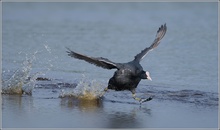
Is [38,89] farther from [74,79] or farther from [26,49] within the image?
[26,49]

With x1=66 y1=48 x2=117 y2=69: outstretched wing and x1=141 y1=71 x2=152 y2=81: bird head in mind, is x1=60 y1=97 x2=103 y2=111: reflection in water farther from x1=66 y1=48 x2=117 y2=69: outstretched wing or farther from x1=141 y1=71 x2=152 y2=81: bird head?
x1=141 y1=71 x2=152 y2=81: bird head

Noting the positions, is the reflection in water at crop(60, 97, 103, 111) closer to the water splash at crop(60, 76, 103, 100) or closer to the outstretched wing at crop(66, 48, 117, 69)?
the water splash at crop(60, 76, 103, 100)

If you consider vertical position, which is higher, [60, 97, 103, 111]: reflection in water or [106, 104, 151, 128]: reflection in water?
[60, 97, 103, 111]: reflection in water

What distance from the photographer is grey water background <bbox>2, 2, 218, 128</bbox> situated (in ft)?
32.4

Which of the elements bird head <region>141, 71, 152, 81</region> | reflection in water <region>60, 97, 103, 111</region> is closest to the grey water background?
reflection in water <region>60, 97, 103, 111</region>

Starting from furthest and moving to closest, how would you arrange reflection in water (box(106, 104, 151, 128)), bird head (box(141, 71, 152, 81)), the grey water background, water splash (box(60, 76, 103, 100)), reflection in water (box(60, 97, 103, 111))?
water splash (box(60, 76, 103, 100))
bird head (box(141, 71, 152, 81))
reflection in water (box(60, 97, 103, 111))
the grey water background
reflection in water (box(106, 104, 151, 128))

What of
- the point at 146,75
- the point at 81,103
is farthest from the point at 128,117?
the point at 81,103

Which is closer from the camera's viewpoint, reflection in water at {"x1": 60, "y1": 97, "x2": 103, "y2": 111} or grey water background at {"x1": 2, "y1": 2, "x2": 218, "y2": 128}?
grey water background at {"x1": 2, "y1": 2, "x2": 218, "y2": 128}

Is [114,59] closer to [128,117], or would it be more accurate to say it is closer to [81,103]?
[81,103]

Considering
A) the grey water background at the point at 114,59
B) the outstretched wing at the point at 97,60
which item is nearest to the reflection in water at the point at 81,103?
the grey water background at the point at 114,59

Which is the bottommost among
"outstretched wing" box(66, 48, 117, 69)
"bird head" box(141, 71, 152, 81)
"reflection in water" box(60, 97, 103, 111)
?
"reflection in water" box(60, 97, 103, 111)

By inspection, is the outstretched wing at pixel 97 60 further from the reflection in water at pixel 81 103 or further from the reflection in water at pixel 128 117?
the reflection in water at pixel 128 117

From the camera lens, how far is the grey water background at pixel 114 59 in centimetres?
987

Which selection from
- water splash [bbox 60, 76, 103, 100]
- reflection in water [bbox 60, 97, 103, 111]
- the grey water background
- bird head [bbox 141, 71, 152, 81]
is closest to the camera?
the grey water background
